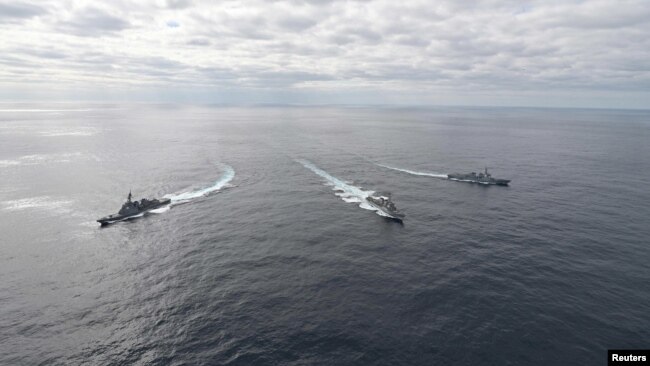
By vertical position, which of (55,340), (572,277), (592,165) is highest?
(592,165)

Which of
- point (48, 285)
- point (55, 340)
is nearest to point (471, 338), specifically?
point (55, 340)

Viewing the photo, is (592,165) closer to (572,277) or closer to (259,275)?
(572,277)

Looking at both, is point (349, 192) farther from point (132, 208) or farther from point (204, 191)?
point (132, 208)

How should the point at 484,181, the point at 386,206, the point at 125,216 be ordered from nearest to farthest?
the point at 125,216
the point at 386,206
the point at 484,181

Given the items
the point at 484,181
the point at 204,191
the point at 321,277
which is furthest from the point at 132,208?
the point at 484,181

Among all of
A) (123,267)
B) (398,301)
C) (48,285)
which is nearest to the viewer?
(398,301)

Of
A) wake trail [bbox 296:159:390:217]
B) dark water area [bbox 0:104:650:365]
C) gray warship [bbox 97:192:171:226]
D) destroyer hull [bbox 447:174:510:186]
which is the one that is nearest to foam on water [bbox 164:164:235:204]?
dark water area [bbox 0:104:650:365]
